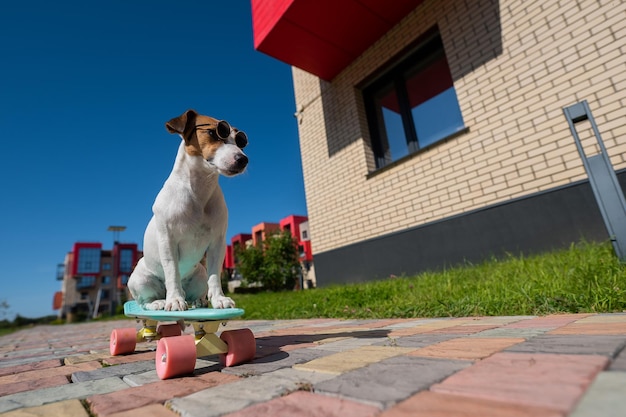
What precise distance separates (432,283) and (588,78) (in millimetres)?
3179

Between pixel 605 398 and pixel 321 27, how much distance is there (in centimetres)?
633

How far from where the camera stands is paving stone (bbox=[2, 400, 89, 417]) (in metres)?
0.99

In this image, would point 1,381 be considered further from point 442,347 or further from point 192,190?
point 442,347

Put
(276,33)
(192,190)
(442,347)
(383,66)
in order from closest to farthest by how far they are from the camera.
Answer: (442,347) < (192,190) < (276,33) < (383,66)

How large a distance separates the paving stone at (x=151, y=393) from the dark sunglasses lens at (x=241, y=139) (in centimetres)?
127

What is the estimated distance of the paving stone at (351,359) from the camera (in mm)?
1210

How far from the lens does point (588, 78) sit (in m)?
3.85

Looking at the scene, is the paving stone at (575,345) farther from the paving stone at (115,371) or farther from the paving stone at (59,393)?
the paving stone at (115,371)

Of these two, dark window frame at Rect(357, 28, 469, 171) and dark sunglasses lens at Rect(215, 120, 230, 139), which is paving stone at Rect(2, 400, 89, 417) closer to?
dark sunglasses lens at Rect(215, 120, 230, 139)

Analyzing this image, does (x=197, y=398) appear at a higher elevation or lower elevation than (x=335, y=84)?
lower

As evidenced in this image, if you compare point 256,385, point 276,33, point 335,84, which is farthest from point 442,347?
point 335,84

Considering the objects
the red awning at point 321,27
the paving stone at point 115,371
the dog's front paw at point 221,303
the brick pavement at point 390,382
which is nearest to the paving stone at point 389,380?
the brick pavement at point 390,382

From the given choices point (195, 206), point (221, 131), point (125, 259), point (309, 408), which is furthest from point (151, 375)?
point (125, 259)

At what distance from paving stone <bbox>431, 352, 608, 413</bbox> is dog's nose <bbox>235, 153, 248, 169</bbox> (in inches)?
54.1
